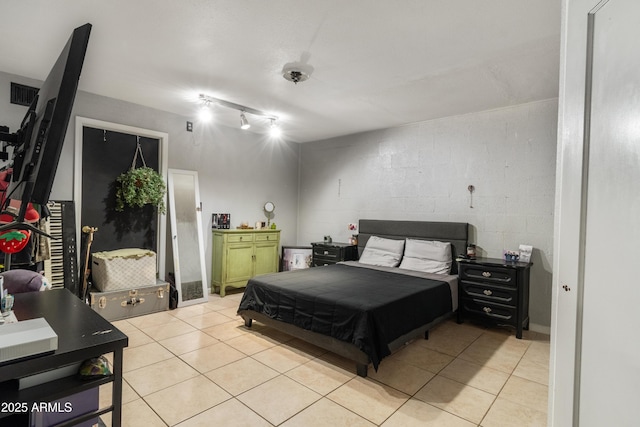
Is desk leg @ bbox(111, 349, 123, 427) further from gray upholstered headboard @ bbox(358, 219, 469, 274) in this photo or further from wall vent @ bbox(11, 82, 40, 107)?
gray upholstered headboard @ bbox(358, 219, 469, 274)

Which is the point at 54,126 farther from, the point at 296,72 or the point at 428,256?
the point at 428,256

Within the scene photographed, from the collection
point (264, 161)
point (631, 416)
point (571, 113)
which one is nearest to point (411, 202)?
point (264, 161)

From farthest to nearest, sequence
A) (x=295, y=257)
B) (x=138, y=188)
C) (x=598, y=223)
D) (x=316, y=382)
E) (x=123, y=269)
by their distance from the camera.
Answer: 1. (x=295, y=257)
2. (x=138, y=188)
3. (x=123, y=269)
4. (x=316, y=382)
5. (x=598, y=223)

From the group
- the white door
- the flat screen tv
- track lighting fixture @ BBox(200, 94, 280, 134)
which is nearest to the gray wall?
track lighting fixture @ BBox(200, 94, 280, 134)

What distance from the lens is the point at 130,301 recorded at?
393 cm

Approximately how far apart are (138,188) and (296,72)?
2521 mm

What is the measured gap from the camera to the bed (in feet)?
8.70

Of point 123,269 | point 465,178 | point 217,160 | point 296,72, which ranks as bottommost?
point 123,269

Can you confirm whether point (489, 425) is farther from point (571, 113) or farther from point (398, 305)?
point (571, 113)

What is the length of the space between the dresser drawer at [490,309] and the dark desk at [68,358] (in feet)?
12.0

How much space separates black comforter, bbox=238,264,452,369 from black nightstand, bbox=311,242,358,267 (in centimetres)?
102

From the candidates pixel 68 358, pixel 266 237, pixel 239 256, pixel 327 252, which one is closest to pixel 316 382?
pixel 68 358

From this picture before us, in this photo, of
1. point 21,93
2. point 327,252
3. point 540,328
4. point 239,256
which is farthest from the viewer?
point 327,252

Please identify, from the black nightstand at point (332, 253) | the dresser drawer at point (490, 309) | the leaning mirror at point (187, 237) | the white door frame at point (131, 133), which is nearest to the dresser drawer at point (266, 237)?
the black nightstand at point (332, 253)
